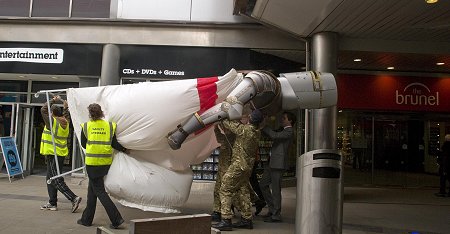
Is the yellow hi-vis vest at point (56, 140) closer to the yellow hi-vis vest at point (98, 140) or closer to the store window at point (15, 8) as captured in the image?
the yellow hi-vis vest at point (98, 140)

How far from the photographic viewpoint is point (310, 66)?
9.75 m

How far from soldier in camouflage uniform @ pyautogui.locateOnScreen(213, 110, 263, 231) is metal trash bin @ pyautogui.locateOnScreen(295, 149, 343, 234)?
183cm

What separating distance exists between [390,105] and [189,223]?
416 inches

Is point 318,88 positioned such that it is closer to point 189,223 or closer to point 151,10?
point 189,223

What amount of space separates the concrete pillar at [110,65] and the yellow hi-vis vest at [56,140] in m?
3.38

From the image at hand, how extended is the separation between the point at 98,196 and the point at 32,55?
675 centimetres

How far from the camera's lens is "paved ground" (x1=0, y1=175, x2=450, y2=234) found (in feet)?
21.6

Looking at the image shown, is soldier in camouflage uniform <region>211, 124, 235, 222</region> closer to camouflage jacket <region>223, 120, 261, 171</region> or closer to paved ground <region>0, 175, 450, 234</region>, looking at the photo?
camouflage jacket <region>223, 120, 261, 171</region>

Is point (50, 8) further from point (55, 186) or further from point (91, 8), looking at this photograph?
point (55, 186)

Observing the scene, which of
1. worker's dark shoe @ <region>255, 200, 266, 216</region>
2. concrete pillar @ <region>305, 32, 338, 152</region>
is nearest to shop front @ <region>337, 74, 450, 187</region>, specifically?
concrete pillar @ <region>305, 32, 338, 152</region>

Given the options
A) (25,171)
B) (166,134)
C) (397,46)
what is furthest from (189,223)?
(25,171)

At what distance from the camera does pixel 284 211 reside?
8469mm

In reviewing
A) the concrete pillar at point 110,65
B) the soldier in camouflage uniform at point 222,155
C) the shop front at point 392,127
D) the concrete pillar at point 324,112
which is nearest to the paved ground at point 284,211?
the soldier in camouflage uniform at point 222,155

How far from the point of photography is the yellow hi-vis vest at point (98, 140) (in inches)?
242
